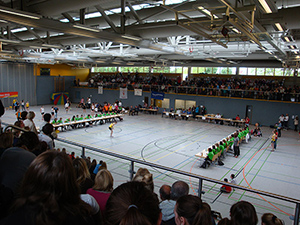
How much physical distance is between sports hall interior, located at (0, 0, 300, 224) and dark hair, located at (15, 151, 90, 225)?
282 cm

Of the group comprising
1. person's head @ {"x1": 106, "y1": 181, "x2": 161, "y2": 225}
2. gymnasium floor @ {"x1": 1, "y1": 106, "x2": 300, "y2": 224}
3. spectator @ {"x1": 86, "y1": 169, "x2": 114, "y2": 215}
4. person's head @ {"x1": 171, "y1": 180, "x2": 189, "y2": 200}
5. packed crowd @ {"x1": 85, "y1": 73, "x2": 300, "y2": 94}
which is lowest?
gymnasium floor @ {"x1": 1, "y1": 106, "x2": 300, "y2": 224}

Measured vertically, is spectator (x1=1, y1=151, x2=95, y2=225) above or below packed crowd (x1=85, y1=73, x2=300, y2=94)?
below

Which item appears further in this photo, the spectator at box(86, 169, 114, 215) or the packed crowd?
the packed crowd

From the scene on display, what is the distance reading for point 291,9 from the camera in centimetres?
846

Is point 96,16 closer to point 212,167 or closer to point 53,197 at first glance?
point 212,167

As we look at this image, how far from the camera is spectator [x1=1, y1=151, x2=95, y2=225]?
157 centimetres

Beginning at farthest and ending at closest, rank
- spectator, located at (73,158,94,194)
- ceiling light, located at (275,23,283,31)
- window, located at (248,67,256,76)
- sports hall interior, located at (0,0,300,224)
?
window, located at (248,67,256,76) → ceiling light, located at (275,23,283,31) → sports hall interior, located at (0,0,300,224) → spectator, located at (73,158,94,194)

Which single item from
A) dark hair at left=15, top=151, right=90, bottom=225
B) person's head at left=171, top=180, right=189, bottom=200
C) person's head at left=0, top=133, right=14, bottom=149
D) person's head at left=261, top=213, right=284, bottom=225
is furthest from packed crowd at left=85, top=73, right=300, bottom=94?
dark hair at left=15, top=151, right=90, bottom=225

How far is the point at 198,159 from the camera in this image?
1536 centimetres

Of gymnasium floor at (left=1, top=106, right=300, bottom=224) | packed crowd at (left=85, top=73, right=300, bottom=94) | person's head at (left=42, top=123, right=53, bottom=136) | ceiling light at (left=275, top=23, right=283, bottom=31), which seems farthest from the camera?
packed crowd at (left=85, top=73, right=300, bottom=94)

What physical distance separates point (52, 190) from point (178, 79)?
121 feet

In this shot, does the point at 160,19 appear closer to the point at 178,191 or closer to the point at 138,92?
the point at 178,191

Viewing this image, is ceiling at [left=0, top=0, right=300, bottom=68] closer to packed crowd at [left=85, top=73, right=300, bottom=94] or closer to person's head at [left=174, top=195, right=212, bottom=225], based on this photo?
person's head at [left=174, top=195, right=212, bottom=225]

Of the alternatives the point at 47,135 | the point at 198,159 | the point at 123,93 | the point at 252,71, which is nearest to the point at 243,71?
the point at 252,71
